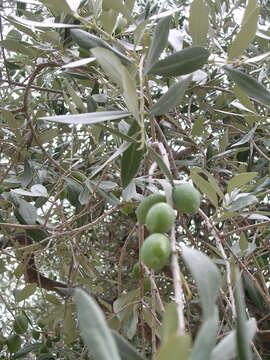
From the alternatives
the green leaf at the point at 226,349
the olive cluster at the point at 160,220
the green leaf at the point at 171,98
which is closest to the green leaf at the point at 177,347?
the green leaf at the point at 226,349

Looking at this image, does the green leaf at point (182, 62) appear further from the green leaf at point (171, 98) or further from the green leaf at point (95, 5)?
the green leaf at point (95, 5)

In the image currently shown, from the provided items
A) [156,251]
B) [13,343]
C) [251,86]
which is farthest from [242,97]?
[13,343]

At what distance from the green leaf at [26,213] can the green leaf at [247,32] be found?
770 mm

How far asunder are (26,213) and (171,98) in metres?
0.79

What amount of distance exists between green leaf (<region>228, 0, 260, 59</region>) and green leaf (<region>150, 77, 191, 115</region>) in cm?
22

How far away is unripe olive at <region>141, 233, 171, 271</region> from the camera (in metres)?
0.66

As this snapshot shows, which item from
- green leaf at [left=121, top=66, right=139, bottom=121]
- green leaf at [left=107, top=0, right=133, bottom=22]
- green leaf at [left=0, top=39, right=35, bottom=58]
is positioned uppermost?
green leaf at [left=0, top=39, right=35, bottom=58]

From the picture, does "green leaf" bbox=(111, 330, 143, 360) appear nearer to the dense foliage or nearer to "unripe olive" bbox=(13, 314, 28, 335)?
the dense foliage

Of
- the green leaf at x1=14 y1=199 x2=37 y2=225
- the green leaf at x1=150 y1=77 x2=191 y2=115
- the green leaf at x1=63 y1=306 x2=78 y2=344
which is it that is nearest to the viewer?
the green leaf at x1=150 y1=77 x2=191 y2=115

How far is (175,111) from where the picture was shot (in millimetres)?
2012

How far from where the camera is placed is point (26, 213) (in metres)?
1.56

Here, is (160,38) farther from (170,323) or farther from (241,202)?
(170,323)

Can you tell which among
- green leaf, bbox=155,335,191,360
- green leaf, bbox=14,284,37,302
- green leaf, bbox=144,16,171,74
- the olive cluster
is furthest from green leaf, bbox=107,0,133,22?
green leaf, bbox=14,284,37,302

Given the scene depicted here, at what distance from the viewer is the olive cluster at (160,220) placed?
2.19 ft
